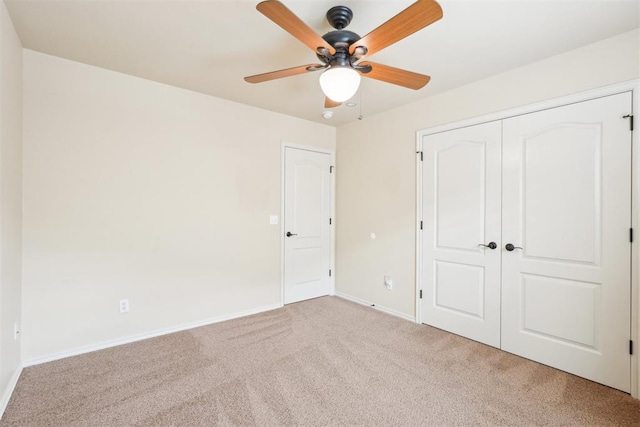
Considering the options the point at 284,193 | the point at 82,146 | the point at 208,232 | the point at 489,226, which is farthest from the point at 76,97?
the point at 489,226

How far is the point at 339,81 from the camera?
1.65 meters

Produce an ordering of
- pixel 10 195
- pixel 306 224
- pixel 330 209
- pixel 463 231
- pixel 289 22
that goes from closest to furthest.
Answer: pixel 289 22 → pixel 10 195 → pixel 463 231 → pixel 306 224 → pixel 330 209

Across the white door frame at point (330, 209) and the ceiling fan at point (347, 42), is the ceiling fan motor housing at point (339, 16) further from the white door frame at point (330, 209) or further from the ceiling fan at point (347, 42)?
the white door frame at point (330, 209)

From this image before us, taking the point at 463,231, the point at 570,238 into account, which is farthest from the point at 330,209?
the point at 570,238

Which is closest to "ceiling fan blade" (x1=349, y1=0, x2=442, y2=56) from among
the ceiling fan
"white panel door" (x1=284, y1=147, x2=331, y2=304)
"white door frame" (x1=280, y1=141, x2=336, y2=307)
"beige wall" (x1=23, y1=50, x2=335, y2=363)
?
the ceiling fan

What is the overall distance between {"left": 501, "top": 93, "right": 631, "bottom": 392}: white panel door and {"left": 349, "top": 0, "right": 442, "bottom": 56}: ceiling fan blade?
1.67m

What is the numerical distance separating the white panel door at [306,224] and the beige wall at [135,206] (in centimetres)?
24

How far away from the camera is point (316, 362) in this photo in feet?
7.97

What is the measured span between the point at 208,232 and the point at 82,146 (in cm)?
134

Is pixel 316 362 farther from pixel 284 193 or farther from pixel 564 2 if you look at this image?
pixel 564 2

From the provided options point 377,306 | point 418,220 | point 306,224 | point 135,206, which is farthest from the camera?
point 306,224

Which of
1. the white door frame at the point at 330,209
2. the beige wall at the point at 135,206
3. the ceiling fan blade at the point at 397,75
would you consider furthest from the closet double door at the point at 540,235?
the beige wall at the point at 135,206

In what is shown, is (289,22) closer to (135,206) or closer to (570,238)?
(135,206)

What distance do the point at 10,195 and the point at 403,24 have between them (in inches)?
107
